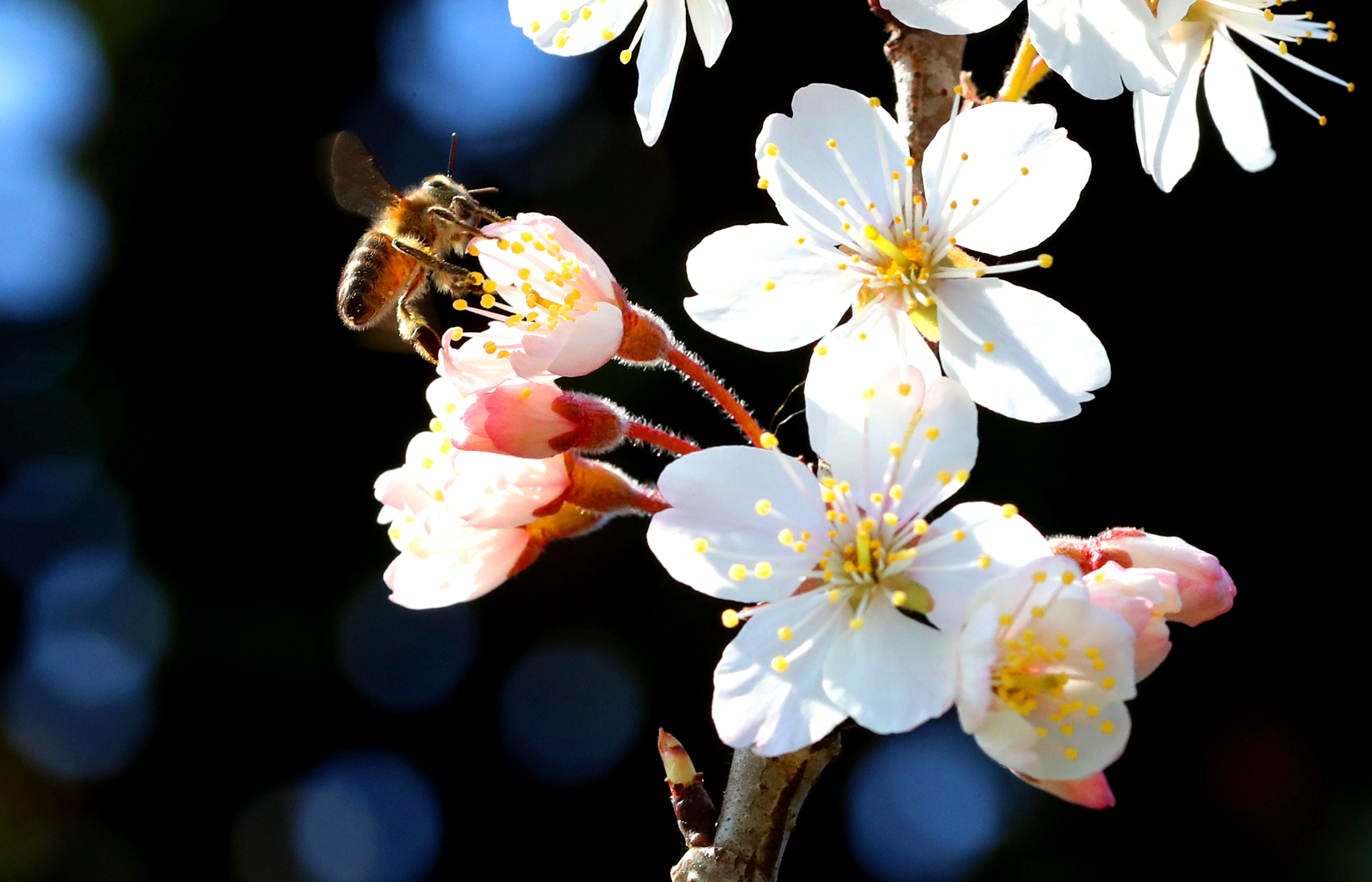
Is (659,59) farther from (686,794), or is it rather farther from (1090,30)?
(686,794)

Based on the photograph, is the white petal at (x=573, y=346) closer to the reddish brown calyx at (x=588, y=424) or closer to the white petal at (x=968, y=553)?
the reddish brown calyx at (x=588, y=424)

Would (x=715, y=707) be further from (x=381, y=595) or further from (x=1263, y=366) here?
(x=1263, y=366)

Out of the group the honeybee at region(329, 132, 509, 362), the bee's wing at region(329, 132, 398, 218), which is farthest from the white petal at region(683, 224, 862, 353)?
the bee's wing at region(329, 132, 398, 218)

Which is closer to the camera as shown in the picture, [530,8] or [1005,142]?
[1005,142]

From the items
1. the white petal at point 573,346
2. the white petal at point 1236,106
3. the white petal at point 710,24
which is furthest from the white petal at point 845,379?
the white petal at point 1236,106

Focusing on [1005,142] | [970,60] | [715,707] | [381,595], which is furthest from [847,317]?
[381,595]

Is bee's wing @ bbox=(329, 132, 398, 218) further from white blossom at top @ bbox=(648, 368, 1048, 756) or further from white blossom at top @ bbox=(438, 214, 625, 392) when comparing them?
white blossom at top @ bbox=(648, 368, 1048, 756)
